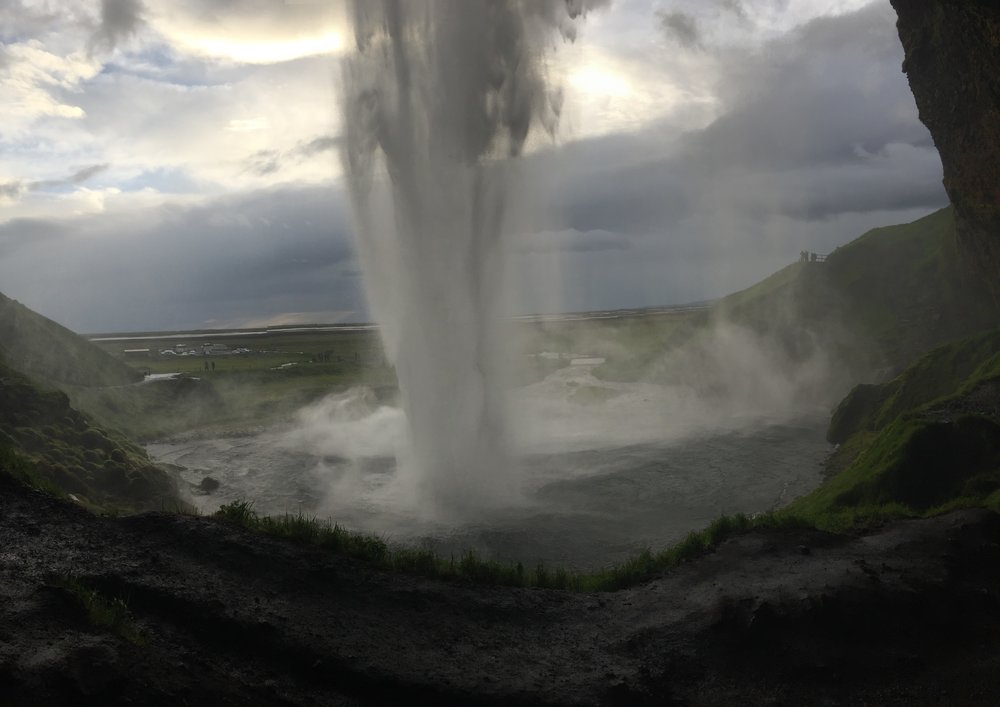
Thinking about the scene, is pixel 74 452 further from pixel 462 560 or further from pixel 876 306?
pixel 876 306

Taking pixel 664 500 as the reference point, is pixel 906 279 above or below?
above

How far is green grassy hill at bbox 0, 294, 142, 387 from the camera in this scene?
4875 centimetres

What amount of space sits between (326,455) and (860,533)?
29.8 meters

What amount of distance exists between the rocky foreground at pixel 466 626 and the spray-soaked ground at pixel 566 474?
28.7ft

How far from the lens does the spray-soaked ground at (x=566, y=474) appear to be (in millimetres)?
24359

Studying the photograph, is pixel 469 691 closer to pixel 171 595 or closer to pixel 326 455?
pixel 171 595

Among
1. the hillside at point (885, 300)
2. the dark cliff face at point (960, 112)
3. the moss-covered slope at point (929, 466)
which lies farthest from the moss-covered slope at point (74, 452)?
the hillside at point (885, 300)

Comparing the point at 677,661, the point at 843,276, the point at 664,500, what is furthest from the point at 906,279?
the point at 677,661

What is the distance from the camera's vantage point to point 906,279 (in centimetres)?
5409

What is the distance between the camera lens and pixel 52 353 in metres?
52.9

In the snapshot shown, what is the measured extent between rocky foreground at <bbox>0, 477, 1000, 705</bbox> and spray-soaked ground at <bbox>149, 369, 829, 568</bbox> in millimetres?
8745

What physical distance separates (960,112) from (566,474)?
26087 millimetres

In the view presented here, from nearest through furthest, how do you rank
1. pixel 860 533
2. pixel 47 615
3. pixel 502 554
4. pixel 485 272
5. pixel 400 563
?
pixel 47 615, pixel 400 563, pixel 860 533, pixel 502 554, pixel 485 272

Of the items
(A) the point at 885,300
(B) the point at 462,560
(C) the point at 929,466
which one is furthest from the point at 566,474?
(A) the point at 885,300
